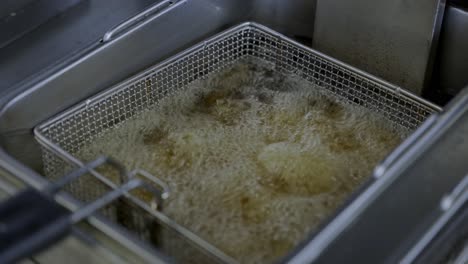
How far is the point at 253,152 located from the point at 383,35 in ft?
1.31

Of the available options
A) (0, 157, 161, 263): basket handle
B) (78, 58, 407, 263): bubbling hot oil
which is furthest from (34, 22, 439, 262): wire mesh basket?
(0, 157, 161, 263): basket handle

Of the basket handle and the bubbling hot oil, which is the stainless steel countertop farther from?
the basket handle

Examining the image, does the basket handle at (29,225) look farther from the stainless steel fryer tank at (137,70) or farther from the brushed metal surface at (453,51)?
the brushed metal surface at (453,51)

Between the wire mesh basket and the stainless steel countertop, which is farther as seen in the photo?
the stainless steel countertop

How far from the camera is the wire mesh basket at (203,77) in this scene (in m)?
1.29

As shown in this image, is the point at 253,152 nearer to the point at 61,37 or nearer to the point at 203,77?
the point at 203,77

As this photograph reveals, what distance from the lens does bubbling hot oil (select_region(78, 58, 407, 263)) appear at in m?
1.20

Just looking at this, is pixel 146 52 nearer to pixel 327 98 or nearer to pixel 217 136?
pixel 217 136

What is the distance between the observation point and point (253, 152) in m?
1.36

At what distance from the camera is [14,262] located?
74cm

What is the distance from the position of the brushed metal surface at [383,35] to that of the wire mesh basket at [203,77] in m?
0.07

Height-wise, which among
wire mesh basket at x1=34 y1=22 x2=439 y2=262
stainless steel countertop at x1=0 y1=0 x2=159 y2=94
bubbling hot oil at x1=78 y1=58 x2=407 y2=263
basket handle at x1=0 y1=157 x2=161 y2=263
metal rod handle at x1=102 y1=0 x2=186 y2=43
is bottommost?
bubbling hot oil at x1=78 y1=58 x2=407 y2=263

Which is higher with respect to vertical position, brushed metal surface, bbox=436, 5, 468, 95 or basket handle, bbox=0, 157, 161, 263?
basket handle, bbox=0, 157, 161, 263

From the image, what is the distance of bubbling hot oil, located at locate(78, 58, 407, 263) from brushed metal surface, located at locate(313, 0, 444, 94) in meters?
0.13
